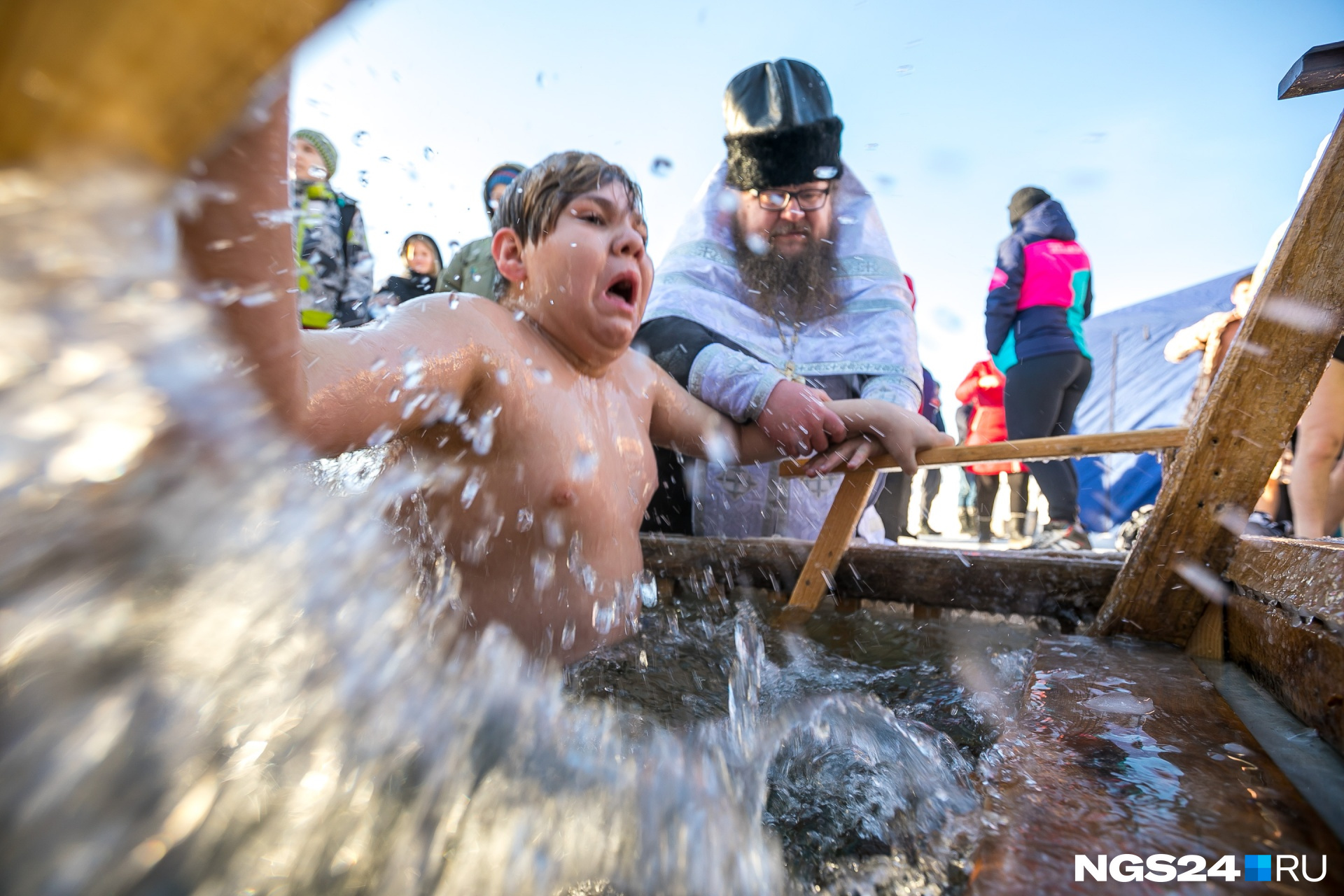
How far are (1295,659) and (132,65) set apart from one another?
1.41 m

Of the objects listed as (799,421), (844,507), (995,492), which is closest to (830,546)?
(844,507)

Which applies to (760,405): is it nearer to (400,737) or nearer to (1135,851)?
(400,737)

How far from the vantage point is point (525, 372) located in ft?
4.95

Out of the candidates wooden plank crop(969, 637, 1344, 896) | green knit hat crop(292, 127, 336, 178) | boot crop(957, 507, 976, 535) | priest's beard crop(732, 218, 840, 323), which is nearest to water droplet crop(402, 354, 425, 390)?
wooden plank crop(969, 637, 1344, 896)

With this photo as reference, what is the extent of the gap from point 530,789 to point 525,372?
2.90ft

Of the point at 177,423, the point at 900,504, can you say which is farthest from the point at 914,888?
the point at 900,504

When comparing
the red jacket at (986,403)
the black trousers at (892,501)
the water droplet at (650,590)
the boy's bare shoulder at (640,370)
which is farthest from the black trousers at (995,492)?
the boy's bare shoulder at (640,370)

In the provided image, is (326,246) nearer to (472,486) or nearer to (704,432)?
(704,432)

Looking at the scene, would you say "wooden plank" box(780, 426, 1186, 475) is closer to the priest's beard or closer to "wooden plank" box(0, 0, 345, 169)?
the priest's beard

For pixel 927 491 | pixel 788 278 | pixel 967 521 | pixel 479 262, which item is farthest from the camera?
pixel 967 521

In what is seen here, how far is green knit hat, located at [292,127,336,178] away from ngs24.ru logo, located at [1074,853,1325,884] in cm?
432

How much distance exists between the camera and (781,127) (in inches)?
126

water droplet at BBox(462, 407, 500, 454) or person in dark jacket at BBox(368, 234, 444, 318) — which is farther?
person in dark jacket at BBox(368, 234, 444, 318)

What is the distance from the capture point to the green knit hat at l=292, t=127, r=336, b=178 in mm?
3730
